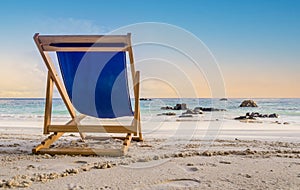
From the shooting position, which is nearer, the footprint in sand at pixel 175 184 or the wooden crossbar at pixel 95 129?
the footprint in sand at pixel 175 184

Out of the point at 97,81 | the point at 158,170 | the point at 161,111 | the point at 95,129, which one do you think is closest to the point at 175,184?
the point at 158,170

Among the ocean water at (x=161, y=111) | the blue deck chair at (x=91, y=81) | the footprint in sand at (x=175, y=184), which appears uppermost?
the blue deck chair at (x=91, y=81)

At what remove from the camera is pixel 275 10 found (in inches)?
350

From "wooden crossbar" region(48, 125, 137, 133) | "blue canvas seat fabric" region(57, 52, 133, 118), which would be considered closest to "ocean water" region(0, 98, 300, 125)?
"blue canvas seat fabric" region(57, 52, 133, 118)

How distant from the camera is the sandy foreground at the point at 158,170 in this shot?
1.99 m

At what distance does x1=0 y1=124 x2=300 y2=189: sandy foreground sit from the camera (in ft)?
6.54

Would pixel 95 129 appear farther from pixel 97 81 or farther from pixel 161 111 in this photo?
pixel 161 111

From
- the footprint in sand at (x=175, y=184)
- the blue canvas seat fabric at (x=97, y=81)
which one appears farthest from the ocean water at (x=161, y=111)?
the footprint in sand at (x=175, y=184)

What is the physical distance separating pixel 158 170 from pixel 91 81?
4.97 ft

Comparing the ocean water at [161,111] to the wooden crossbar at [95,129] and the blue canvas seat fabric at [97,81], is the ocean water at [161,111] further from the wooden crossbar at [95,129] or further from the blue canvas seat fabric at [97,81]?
the wooden crossbar at [95,129]

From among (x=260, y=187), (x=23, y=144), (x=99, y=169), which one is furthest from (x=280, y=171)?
(x=23, y=144)

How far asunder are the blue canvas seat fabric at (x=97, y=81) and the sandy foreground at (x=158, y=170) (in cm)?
64

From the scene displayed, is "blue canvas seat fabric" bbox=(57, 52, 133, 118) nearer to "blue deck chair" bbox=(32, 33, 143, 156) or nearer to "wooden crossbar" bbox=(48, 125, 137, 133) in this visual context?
"blue deck chair" bbox=(32, 33, 143, 156)

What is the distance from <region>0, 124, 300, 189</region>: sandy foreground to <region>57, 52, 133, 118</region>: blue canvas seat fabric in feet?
2.12
